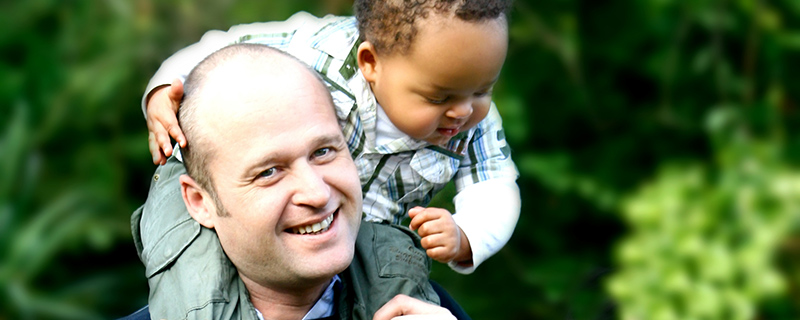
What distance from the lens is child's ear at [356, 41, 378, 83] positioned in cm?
227

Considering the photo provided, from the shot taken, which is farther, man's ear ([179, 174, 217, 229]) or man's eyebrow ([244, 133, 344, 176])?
man's ear ([179, 174, 217, 229])

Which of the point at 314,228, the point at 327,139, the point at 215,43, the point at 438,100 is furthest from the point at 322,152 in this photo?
the point at 215,43

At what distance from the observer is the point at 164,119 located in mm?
2152

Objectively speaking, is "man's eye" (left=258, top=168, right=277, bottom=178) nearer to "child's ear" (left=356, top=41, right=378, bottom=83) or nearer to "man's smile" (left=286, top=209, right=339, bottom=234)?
"man's smile" (left=286, top=209, right=339, bottom=234)

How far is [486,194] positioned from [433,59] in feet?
1.27

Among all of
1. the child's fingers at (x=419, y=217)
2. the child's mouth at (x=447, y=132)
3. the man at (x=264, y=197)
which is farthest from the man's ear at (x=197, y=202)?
the child's mouth at (x=447, y=132)

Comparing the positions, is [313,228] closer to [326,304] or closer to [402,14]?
A: [326,304]

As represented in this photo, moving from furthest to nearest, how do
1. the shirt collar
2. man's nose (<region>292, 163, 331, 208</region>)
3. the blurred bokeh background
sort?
1. the blurred bokeh background
2. the shirt collar
3. man's nose (<region>292, 163, 331, 208</region>)

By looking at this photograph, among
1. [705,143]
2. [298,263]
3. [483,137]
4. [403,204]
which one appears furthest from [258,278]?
[705,143]

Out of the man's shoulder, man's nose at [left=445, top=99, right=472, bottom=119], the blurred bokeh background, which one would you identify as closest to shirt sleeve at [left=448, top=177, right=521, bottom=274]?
the man's shoulder

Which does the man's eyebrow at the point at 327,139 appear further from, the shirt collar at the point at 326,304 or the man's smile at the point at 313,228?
the shirt collar at the point at 326,304

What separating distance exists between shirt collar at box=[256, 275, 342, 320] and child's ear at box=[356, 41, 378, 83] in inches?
17.3

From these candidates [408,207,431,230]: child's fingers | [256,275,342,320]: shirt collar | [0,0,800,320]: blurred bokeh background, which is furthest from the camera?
[0,0,800,320]: blurred bokeh background

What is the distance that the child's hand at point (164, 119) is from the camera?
82.8 inches
